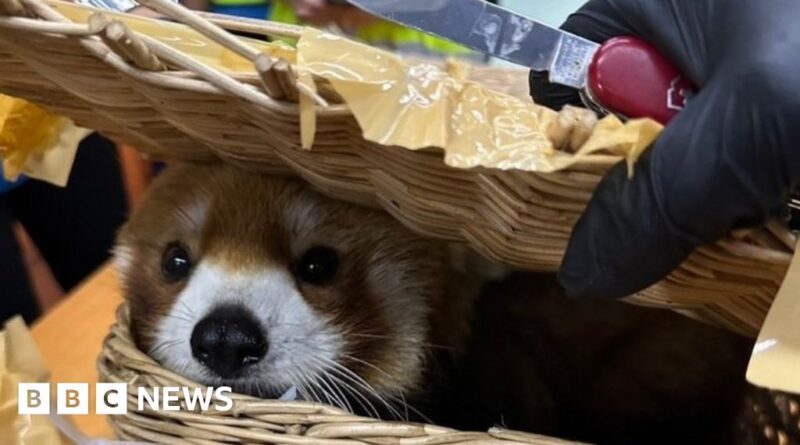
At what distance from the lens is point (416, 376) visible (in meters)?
0.76

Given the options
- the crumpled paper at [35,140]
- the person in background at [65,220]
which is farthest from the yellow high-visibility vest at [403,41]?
the person in background at [65,220]

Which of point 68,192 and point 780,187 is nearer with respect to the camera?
point 780,187

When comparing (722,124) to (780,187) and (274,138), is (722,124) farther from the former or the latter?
(274,138)

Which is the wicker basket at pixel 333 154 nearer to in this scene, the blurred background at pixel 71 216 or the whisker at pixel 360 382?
the whisker at pixel 360 382

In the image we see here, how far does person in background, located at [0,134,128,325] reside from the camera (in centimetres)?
126

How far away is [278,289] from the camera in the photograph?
2.34ft

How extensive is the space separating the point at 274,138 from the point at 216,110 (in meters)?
0.04

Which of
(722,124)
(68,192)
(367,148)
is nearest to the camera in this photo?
(722,124)

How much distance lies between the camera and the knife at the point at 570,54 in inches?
20.3

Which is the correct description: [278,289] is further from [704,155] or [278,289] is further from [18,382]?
[704,155]

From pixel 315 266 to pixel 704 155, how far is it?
0.36m

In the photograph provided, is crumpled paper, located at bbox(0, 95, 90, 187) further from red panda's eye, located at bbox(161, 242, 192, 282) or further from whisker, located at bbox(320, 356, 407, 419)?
whisker, located at bbox(320, 356, 407, 419)

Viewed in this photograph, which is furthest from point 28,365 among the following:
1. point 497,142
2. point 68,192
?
point 68,192

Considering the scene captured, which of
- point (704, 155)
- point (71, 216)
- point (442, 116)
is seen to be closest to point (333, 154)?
point (442, 116)
